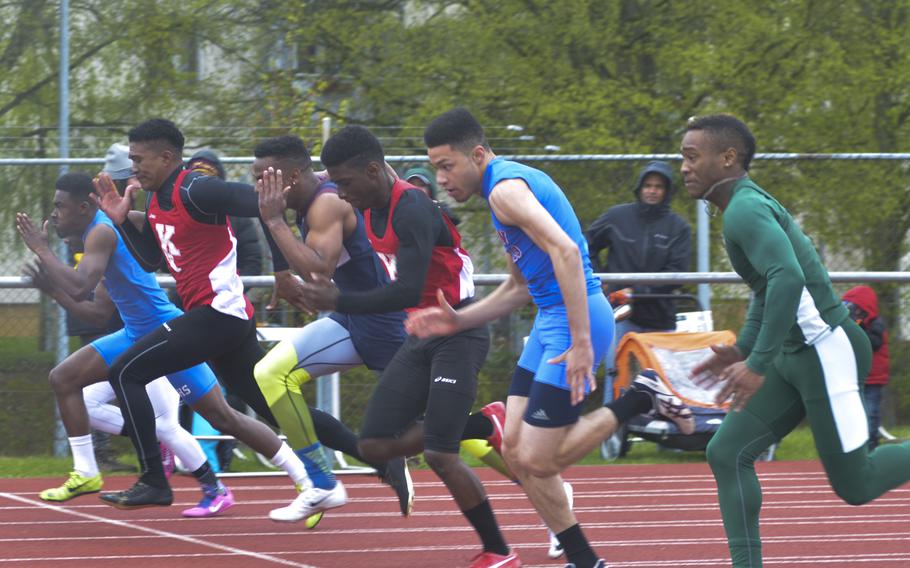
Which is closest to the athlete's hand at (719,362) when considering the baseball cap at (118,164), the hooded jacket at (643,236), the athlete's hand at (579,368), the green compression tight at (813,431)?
the green compression tight at (813,431)

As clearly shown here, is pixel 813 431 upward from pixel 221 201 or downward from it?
downward

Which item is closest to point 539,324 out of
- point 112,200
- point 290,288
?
point 290,288

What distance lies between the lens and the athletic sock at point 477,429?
Answer: 7332 mm

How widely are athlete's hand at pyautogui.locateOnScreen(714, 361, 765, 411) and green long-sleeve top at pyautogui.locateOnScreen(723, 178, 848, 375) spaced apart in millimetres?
26

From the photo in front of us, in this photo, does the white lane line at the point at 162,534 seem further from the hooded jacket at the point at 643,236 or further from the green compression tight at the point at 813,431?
the hooded jacket at the point at 643,236

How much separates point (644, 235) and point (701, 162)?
4910mm

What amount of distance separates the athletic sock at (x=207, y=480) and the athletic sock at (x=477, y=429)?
1.87 m

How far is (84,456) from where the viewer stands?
836cm

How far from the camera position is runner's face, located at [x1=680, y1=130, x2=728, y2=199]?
5.59 meters

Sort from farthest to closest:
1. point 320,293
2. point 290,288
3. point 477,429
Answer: point 477,429 → point 290,288 → point 320,293

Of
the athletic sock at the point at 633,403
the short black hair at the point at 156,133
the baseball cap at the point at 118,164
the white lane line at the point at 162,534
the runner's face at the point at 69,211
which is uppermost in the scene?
the short black hair at the point at 156,133

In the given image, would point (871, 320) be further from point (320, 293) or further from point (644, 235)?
point (320, 293)

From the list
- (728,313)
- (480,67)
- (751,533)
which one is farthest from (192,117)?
(751,533)

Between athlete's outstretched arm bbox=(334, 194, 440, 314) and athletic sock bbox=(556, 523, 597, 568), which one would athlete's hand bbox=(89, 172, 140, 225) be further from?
athletic sock bbox=(556, 523, 597, 568)
